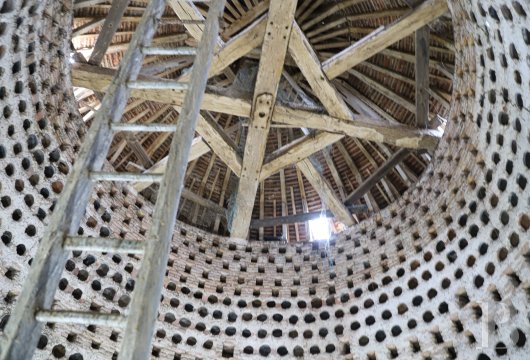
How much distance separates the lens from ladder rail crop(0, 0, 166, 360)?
3541 mm

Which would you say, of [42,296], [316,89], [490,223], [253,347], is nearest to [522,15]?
[490,223]

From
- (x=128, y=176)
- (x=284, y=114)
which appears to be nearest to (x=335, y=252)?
(x=284, y=114)

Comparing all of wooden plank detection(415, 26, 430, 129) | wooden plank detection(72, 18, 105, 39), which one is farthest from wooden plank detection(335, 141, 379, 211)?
wooden plank detection(72, 18, 105, 39)

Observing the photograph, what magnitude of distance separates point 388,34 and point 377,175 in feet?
15.6

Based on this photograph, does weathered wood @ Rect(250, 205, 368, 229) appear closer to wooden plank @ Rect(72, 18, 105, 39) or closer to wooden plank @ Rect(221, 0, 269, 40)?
wooden plank @ Rect(221, 0, 269, 40)

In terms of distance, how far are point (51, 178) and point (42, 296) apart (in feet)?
18.2

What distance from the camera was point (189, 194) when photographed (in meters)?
14.3

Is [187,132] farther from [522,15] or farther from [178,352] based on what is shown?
[178,352]

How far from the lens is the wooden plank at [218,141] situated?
1008 centimetres

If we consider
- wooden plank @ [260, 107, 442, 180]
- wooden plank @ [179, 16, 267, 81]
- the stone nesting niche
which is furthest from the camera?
wooden plank @ [260, 107, 442, 180]

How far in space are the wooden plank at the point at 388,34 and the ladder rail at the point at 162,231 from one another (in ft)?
13.3

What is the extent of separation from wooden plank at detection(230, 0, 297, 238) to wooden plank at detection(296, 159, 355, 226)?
1334 mm

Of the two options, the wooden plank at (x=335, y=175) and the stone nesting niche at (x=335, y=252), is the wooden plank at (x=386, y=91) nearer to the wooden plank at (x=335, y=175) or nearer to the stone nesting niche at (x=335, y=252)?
the wooden plank at (x=335, y=175)

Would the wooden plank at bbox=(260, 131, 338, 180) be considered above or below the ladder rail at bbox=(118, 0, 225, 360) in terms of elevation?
above
